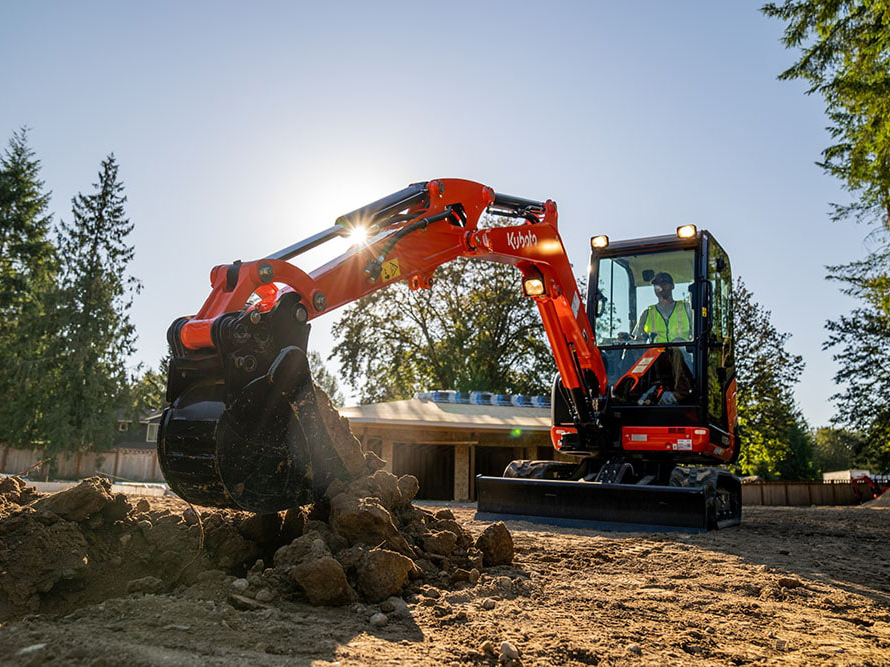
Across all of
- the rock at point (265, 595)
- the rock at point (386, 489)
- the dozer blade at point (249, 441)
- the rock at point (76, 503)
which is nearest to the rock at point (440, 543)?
the rock at point (386, 489)

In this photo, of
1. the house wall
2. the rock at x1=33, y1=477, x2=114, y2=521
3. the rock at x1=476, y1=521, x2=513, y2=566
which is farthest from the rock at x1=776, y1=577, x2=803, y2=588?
the house wall

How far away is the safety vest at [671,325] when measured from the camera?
27.9 feet

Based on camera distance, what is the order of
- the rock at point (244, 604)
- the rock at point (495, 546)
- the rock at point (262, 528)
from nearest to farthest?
the rock at point (244, 604), the rock at point (262, 528), the rock at point (495, 546)

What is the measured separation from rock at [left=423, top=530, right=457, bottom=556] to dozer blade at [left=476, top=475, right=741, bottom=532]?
3520 millimetres

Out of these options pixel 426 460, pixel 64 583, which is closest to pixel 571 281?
pixel 64 583

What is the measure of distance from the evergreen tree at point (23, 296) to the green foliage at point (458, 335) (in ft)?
43.6

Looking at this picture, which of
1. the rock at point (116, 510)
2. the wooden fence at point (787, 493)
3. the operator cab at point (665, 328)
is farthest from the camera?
the wooden fence at point (787, 493)

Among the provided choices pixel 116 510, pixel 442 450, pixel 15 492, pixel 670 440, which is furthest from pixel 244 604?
pixel 442 450

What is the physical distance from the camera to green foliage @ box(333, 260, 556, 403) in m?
32.4

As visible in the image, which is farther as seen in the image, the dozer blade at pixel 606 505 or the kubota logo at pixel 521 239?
the dozer blade at pixel 606 505

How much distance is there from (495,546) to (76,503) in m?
2.76

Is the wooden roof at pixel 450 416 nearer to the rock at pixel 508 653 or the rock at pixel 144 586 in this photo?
the rock at pixel 144 586

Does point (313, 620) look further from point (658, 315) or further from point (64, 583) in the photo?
point (658, 315)

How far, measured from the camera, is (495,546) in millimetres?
5152
